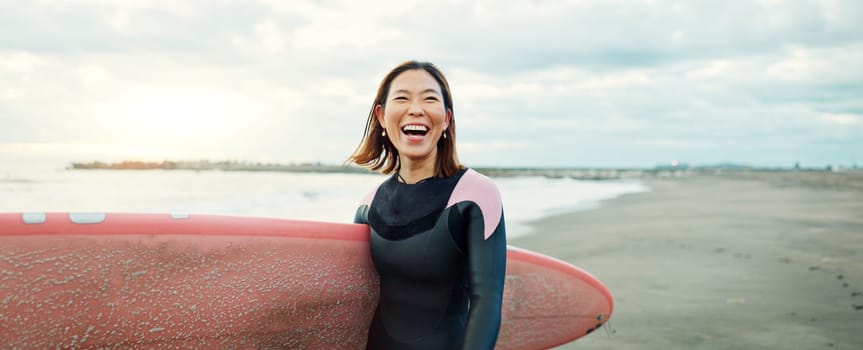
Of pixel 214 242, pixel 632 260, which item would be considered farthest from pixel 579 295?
pixel 632 260

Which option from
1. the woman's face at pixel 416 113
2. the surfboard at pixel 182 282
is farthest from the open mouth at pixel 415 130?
the surfboard at pixel 182 282

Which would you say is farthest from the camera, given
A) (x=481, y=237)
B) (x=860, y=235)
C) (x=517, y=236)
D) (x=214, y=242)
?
(x=517, y=236)

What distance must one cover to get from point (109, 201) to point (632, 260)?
11292 millimetres

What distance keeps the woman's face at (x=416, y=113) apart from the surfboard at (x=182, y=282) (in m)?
0.42

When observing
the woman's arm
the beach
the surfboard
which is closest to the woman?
the woman's arm

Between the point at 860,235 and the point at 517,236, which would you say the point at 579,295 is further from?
the point at 860,235

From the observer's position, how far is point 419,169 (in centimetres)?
168

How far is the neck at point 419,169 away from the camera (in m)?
1.68

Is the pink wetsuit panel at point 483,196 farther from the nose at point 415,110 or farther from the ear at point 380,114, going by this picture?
the ear at point 380,114

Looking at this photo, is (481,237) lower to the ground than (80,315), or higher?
higher

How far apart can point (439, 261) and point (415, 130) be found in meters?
0.35

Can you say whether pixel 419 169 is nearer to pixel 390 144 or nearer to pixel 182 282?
→ pixel 390 144

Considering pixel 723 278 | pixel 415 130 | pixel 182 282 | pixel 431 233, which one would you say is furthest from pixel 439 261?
pixel 723 278

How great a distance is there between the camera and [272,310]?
198 centimetres
